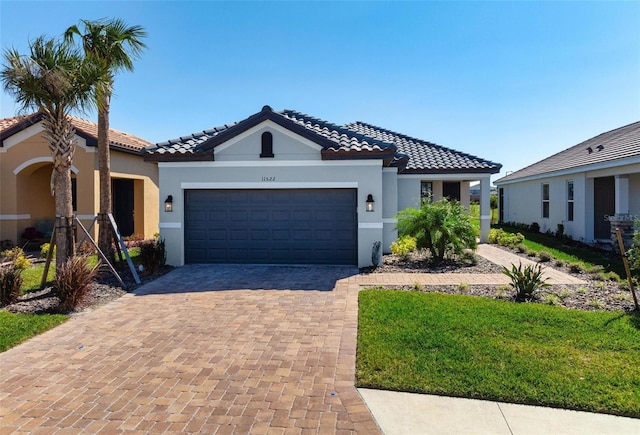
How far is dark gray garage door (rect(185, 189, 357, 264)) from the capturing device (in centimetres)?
1186

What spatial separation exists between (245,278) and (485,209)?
1178 cm

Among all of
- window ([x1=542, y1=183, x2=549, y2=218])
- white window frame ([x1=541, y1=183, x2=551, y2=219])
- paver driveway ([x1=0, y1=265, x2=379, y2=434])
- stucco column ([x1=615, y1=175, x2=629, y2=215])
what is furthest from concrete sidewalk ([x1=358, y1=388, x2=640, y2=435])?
window ([x1=542, y1=183, x2=549, y2=218])

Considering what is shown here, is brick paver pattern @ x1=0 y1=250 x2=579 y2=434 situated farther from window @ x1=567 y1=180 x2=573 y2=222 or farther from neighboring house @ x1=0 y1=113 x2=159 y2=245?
window @ x1=567 y1=180 x2=573 y2=222

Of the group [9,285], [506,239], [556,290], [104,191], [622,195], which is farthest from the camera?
[506,239]

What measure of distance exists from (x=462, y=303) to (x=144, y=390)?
5.75 m

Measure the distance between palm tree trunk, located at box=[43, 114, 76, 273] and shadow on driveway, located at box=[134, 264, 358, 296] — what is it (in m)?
1.92

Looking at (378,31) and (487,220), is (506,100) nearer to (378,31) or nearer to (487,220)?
(487,220)

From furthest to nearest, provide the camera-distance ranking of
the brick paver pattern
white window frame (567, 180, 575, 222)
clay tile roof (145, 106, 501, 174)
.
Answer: white window frame (567, 180, 575, 222) → clay tile roof (145, 106, 501, 174) → the brick paver pattern

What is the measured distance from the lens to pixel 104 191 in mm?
11047

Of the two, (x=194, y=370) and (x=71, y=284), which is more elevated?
(x=71, y=284)

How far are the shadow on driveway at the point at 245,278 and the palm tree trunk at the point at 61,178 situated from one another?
192 cm

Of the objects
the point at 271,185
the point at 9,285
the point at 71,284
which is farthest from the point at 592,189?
the point at 9,285

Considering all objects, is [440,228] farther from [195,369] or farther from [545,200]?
[545,200]

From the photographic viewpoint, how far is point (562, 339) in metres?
5.61
